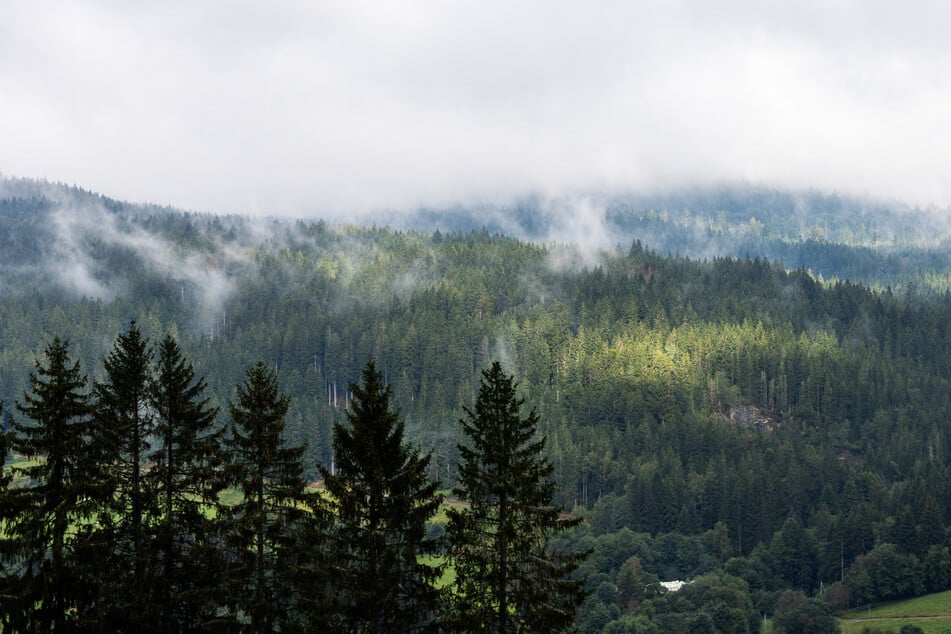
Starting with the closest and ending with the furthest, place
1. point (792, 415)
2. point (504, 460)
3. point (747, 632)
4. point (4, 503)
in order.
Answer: point (4, 503) < point (504, 460) < point (747, 632) < point (792, 415)

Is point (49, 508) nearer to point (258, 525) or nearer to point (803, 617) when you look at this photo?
point (258, 525)

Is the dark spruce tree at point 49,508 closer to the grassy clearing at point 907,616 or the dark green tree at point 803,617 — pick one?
the dark green tree at point 803,617

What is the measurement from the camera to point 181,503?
111 feet

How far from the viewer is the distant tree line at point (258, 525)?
3077cm

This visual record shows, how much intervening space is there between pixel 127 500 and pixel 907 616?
10687 centimetres

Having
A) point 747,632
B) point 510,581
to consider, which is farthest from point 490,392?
point 747,632

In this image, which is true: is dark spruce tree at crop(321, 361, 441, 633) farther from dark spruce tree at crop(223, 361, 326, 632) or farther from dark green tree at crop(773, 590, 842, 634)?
dark green tree at crop(773, 590, 842, 634)

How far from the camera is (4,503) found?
98.1 feet

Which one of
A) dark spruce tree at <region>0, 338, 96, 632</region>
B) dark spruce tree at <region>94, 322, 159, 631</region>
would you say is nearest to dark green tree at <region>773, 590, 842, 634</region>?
dark spruce tree at <region>94, 322, 159, 631</region>

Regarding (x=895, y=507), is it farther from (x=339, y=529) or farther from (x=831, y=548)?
(x=339, y=529)

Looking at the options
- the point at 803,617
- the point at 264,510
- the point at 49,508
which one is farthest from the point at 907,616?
the point at 49,508

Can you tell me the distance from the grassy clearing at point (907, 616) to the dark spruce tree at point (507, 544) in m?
91.6

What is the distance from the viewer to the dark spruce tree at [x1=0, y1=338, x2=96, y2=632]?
3030cm

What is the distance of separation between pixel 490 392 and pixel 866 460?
160m
